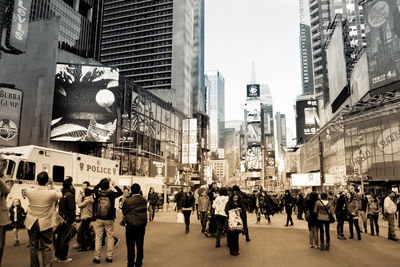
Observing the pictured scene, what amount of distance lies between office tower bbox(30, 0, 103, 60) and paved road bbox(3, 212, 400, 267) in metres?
65.6

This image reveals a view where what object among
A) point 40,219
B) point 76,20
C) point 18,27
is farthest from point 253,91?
point 40,219

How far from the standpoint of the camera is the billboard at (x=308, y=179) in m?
31.9

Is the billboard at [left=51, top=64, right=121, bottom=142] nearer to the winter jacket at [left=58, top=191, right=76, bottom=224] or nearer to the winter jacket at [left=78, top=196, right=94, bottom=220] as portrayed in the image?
the winter jacket at [left=78, top=196, right=94, bottom=220]

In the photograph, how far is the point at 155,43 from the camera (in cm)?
11656

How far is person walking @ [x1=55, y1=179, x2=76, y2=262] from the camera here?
779 cm

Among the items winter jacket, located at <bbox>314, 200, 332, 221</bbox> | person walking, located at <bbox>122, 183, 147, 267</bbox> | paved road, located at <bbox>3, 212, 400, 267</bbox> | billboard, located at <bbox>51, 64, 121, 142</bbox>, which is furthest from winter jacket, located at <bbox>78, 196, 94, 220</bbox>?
billboard, located at <bbox>51, 64, 121, 142</bbox>

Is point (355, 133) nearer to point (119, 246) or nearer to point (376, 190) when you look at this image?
point (376, 190)

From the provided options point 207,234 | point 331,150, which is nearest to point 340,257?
point 207,234

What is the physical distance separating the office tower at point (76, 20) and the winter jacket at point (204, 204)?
63.2 m

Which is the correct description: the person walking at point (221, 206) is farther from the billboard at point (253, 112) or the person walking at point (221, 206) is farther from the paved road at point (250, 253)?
the billboard at point (253, 112)

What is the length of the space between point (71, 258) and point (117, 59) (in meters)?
124

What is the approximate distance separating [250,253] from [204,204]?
4341 mm

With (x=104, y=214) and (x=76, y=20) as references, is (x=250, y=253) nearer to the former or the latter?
(x=104, y=214)

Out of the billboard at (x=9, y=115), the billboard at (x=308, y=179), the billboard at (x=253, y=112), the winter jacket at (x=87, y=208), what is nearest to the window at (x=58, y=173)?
the winter jacket at (x=87, y=208)
